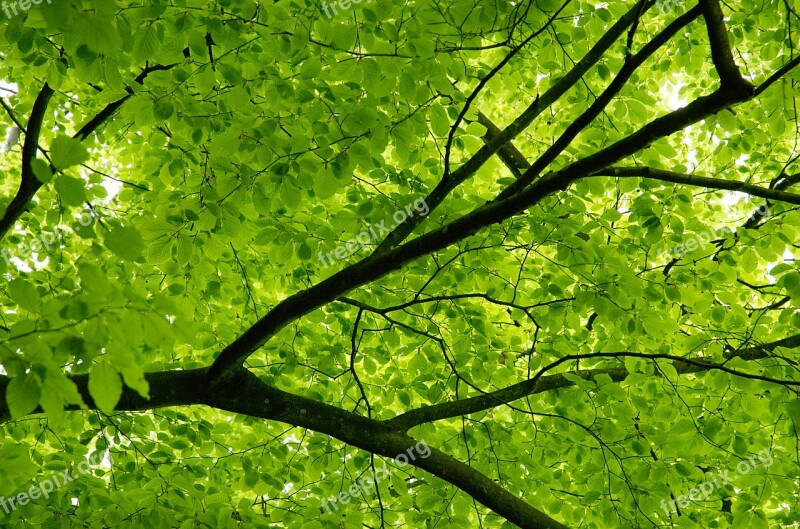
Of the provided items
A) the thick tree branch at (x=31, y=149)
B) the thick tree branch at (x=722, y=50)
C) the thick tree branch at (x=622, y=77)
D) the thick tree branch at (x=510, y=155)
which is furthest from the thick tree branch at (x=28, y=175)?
the thick tree branch at (x=722, y=50)

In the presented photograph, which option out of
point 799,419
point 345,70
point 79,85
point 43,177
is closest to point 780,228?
point 799,419

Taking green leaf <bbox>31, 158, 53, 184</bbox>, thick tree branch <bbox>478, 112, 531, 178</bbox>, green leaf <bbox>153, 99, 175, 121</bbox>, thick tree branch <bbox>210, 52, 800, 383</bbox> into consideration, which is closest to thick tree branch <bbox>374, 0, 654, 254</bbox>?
thick tree branch <bbox>210, 52, 800, 383</bbox>

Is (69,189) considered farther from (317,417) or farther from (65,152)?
(317,417)

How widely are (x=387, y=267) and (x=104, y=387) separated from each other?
64.8 inches

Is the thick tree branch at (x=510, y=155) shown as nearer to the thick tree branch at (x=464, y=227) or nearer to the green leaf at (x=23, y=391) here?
the thick tree branch at (x=464, y=227)

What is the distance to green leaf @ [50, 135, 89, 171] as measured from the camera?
1.76m

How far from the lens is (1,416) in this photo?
3.15m

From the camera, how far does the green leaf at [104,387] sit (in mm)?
1767

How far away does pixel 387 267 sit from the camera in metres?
3.16

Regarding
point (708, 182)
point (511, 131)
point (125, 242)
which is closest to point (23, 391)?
point (125, 242)

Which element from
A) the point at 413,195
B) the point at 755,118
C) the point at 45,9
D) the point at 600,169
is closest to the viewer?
the point at 45,9

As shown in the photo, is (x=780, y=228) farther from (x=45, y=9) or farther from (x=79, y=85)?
(x=79, y=85)

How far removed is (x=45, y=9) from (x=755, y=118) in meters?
5.33

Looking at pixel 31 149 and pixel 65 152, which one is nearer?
pixel 65 152
